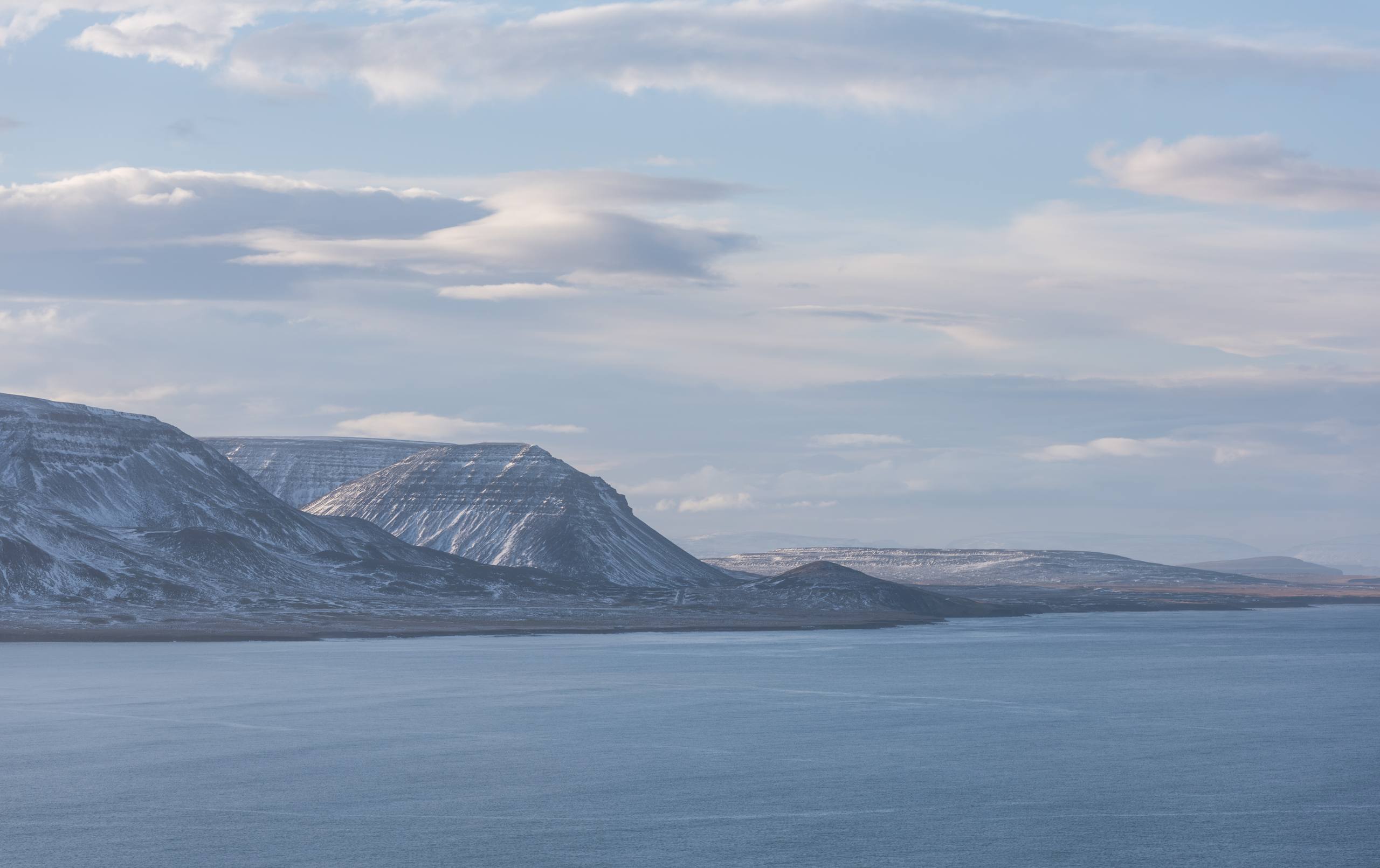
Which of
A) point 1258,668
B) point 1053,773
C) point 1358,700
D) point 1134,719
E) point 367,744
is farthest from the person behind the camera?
point 1258,668

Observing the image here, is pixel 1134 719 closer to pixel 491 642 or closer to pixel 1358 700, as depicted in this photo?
pixel 1358 700

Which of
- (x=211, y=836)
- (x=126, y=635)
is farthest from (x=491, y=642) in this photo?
(x=211, y=836)

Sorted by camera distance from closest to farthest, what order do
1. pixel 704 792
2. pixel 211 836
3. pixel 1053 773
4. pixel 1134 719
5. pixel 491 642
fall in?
pixel 211 836, pixel 704 792, pixel 1053 773, pixel 1134 719, pixel 491 642

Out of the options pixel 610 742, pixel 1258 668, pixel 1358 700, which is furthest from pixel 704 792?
pixel 1258 668

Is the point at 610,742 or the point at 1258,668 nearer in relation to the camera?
the point at 610,742

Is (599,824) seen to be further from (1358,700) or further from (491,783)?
(1358,700)

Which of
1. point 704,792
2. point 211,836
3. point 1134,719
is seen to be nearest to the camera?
point 211,836
